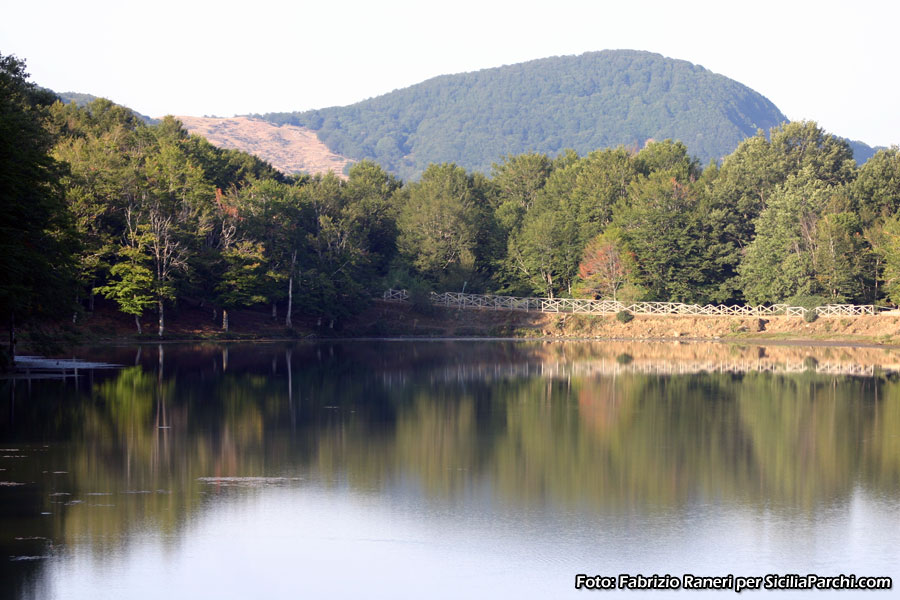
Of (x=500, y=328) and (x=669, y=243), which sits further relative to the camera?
(x=669, y=243)

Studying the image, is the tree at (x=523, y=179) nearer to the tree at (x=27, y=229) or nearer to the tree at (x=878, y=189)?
the tree at (x=878, y=189)

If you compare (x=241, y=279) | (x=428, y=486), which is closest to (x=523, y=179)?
(x=241, y=279)

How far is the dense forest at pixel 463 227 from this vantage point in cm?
6259

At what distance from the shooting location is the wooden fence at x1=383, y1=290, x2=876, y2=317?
69.8 m

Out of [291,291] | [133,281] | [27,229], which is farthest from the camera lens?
[291,291]

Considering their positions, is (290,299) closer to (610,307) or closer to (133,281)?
(133,281)

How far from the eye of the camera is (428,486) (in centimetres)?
1883

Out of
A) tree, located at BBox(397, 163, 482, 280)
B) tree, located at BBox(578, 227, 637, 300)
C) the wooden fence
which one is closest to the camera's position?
the wooden fence

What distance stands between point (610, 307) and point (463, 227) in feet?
51.3

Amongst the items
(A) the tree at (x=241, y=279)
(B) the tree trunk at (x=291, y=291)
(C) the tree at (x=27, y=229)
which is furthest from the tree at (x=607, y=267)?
(C) the tree at (x=27, y=229)

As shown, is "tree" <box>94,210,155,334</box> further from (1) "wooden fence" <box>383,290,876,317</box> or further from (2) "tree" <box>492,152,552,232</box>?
(2) "tree" <box>492,152,552,232</box>

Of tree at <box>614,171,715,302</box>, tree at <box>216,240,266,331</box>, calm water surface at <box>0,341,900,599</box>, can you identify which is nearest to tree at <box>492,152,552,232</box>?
tree at <box>614,171,715,302</box>

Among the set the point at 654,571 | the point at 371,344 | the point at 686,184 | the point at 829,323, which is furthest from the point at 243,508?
the point at 686,184

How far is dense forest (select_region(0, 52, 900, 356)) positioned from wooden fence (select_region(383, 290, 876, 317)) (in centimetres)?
142
